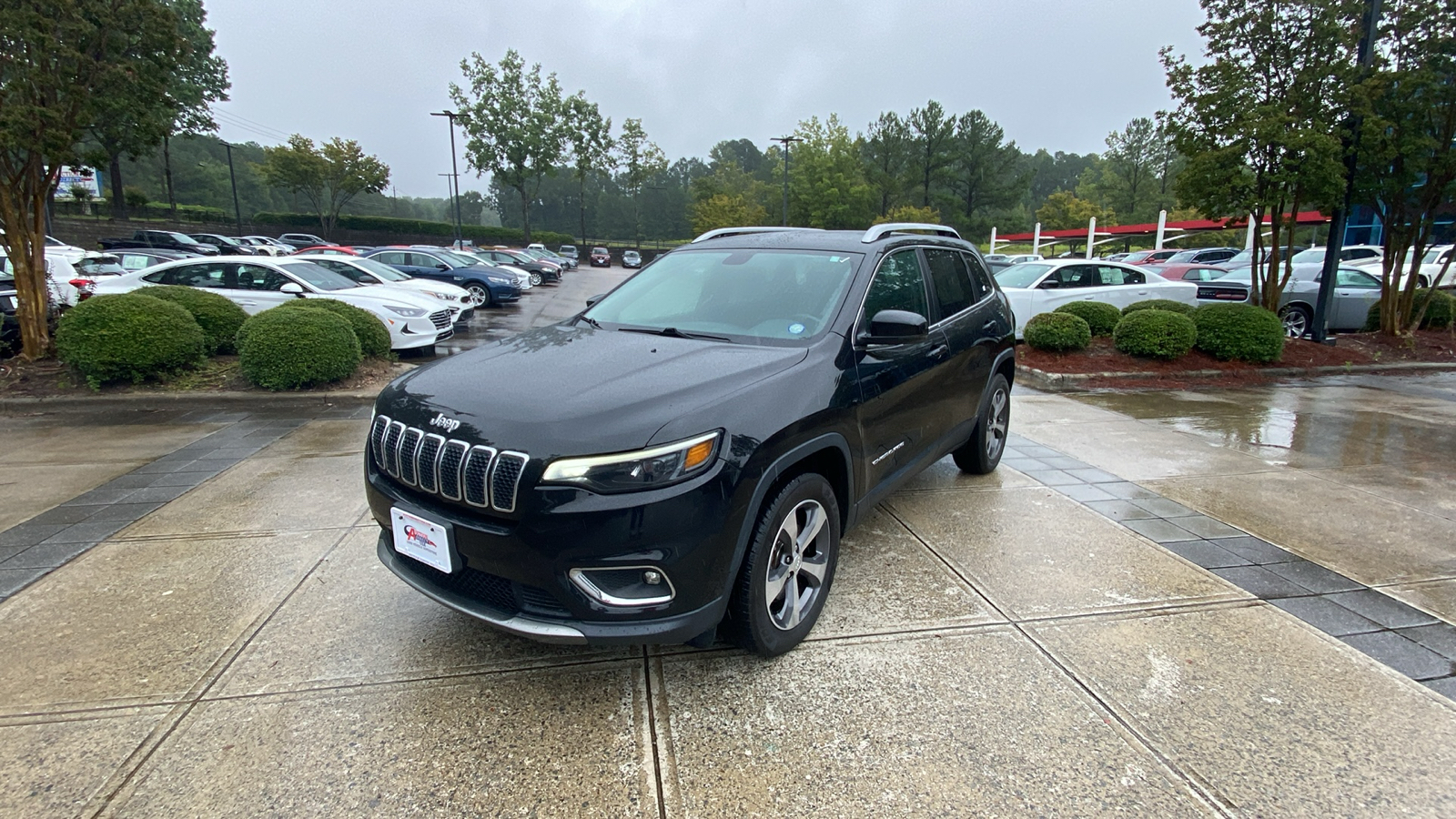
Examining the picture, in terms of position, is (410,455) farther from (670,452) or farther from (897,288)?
(897,288)

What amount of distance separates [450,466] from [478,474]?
5.6 inches

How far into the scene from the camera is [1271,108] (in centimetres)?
960

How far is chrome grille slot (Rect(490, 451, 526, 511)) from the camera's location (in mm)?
2340

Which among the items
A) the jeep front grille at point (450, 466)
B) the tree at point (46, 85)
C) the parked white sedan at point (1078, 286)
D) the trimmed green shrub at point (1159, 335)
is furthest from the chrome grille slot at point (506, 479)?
the parked white sedan at point (1078, 286)

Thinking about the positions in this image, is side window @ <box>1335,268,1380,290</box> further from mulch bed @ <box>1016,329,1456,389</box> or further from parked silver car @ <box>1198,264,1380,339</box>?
mulch bed @ <box>1016,329,1456,389</box>

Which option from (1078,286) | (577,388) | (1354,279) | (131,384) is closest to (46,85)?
(131,384)

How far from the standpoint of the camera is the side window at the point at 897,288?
3.52 m

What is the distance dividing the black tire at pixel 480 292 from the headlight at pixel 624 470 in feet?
62.6

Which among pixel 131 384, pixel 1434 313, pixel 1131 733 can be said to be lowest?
pixel 1131 733

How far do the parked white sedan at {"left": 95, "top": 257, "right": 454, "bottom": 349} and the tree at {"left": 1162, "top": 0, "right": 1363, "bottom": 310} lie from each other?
11.3 metres

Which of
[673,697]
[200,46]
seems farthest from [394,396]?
[200,46]

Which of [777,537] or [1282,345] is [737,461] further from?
[1282,345]

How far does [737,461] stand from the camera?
2463mm

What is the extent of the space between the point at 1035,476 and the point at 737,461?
12.3ft
